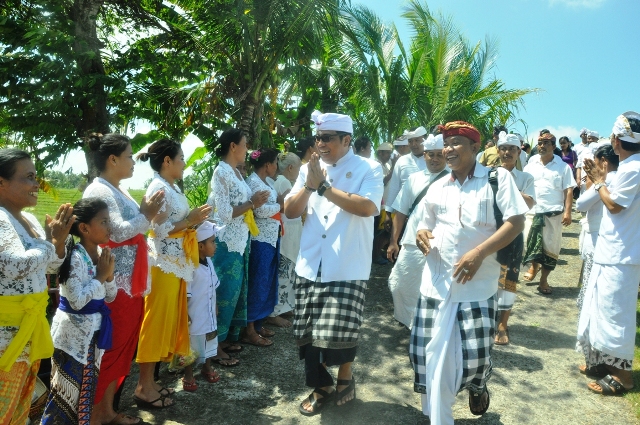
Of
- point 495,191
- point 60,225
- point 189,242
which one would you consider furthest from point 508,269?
point 60,225

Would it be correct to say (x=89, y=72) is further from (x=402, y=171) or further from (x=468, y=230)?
(x=468, y=230)

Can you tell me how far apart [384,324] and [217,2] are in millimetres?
5321

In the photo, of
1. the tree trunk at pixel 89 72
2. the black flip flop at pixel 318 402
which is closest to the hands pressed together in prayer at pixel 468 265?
the black flip flop at pixel 318 402

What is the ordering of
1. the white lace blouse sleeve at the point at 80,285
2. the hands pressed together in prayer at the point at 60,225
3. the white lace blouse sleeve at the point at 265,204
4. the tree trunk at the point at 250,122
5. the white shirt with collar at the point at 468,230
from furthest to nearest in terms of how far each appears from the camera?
1. the tree trunk at the point at 250,122
2. the white lace blouse sleeve at the point at 265,204
3. the white shirt with collar at the point at 468,230
4. the white lace blouse sleeve at the point at 80,285
5. the hands pressed together in prayer at the point at 60,225

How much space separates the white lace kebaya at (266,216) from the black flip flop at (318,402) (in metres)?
1.75

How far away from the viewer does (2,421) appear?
265 centimetres

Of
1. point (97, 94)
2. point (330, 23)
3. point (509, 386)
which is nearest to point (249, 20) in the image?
point (330, 23)

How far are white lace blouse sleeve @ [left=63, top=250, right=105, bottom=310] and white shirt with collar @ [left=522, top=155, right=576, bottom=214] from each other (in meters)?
5.94

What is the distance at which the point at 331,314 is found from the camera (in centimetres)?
376

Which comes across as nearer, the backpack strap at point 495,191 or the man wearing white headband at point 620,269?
the backpack strap at point 495,191

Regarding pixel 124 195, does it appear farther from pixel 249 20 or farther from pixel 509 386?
pixel 249 20

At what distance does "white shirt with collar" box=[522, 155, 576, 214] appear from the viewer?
730 cm

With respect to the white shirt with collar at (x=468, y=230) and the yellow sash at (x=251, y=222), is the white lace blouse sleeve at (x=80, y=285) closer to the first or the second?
the yellow sash at (x=251, y=222)

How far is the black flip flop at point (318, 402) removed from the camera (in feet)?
12.6
